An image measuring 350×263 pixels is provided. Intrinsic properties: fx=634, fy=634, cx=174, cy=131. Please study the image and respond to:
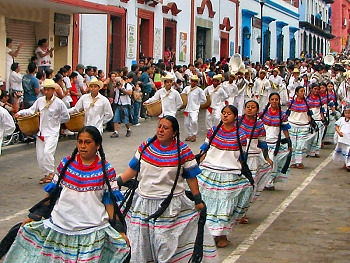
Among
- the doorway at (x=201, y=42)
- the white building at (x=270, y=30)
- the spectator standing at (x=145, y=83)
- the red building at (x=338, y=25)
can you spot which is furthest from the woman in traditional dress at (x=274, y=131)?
the red building at (x=338, y=25)

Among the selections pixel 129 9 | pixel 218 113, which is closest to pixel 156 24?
pixel 129 9

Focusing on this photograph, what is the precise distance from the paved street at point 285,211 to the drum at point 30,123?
809 millimetres

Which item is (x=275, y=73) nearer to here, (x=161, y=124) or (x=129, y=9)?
(x=129, y=9)

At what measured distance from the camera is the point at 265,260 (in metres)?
6.39

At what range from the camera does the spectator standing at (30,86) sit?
13.4 meters

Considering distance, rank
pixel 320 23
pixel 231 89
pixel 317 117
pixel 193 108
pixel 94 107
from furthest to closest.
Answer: pixel 320 23 < pixel 231 89 < pixel 193 108 < pixel 317 117 < pixel 94 107

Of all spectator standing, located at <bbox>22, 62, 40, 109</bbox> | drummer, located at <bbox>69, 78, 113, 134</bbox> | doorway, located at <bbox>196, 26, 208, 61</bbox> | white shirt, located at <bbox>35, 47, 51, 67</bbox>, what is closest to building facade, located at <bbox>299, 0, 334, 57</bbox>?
doorway, located at <bbox>196, 26, 208, 61</bbox>

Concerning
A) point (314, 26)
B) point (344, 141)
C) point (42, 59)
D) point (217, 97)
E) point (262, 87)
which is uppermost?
point (314, 26)

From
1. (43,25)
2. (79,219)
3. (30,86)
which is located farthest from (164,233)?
(43,25)

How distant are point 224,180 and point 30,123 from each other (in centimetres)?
430

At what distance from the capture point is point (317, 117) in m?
13.6

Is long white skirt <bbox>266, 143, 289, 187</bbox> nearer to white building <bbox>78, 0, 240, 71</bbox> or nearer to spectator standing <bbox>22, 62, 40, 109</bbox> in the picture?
spectator standing <bbox>22, 62, 40, 109</bbox>

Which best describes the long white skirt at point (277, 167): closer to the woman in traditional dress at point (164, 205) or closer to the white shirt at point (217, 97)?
the woman in traditional dress at point (164, 205)

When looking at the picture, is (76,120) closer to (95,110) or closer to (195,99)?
(95,110)
